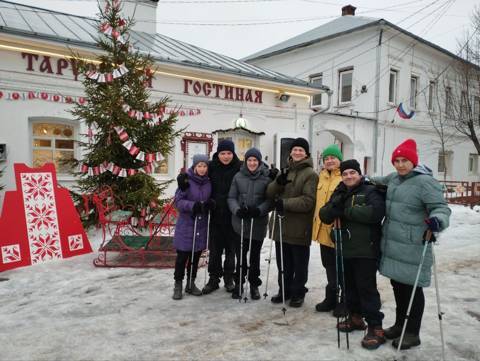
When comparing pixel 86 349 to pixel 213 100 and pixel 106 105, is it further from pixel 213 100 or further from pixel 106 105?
pixel 213 100

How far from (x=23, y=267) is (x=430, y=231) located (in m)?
5.26

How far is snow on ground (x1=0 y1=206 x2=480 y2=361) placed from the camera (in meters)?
3.10

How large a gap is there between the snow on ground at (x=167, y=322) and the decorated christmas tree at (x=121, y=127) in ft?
6.21

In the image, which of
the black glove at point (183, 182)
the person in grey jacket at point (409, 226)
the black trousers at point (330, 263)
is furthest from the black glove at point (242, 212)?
the person in grey jacket at point (409, 226)

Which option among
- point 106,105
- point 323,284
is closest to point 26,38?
point 106,105

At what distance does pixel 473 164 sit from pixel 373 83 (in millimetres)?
10126

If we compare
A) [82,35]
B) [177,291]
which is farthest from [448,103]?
[177,291]

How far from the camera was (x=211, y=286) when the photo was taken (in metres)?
4.54

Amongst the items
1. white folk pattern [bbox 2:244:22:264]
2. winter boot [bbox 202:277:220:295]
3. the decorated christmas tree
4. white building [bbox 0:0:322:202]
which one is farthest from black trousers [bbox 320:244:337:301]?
white building [bbox 0:0:322:202]

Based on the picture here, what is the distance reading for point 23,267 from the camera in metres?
5.32

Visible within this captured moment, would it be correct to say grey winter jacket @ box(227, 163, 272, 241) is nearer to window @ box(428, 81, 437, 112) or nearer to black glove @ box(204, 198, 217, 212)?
black glove @ box(204, 198, 217, 212)

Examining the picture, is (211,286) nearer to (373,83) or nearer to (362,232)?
(362,232)

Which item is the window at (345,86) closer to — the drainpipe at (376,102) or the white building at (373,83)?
the white building at (373,83)

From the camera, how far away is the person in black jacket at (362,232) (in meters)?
3.20
